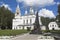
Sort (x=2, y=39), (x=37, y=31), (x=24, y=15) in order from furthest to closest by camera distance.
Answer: (x=24, y=15) → (x=37, y=31) → (x=2, y=39)

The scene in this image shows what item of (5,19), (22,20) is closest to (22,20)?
(22,20)

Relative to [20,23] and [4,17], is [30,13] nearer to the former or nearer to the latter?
[20,23]

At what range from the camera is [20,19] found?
8975 cm

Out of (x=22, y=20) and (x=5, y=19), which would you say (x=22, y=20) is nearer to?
(x=22, y=20)

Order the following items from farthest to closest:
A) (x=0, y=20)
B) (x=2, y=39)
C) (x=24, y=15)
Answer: (x=24, y=15), (x=0, y=20), (x=2, y=39)

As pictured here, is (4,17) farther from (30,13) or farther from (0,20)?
(30,13)

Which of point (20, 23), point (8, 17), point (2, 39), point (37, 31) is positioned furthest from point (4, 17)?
point (2, 39)

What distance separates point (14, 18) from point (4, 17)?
15.9 ft

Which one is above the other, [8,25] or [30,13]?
[30,13]

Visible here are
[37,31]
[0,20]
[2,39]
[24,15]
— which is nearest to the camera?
[2,39]

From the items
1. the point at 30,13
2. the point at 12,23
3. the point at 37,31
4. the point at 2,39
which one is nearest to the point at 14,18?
the point at 12,23

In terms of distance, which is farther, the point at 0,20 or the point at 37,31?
the point at 0,20

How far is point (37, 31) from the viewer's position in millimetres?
47781

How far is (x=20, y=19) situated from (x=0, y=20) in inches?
383
